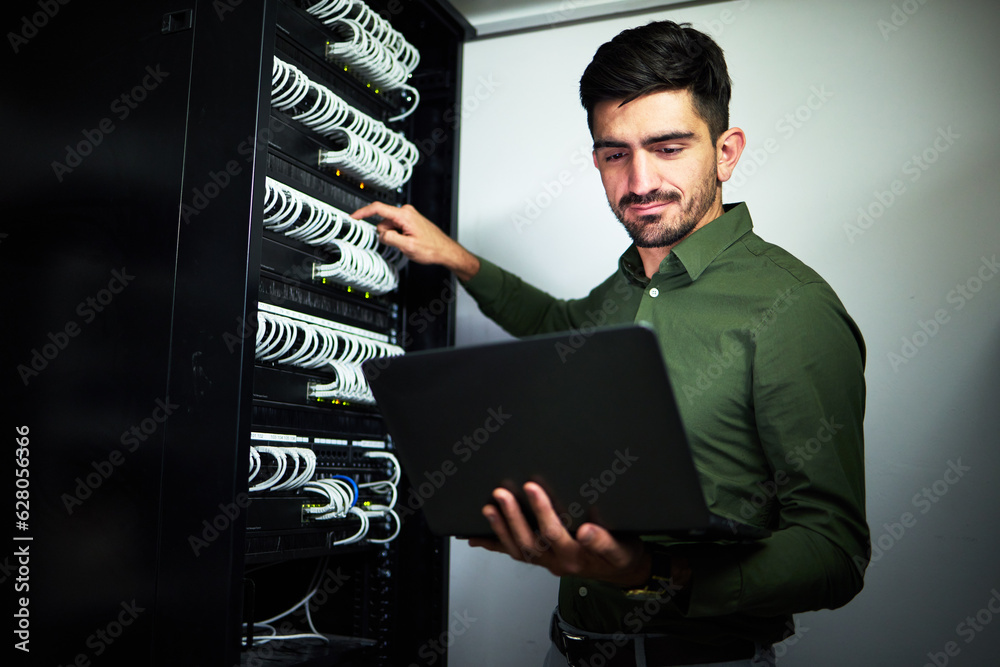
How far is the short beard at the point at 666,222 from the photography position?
1651mm

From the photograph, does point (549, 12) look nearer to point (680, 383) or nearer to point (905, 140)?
point (905, 140)

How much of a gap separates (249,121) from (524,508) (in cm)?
98

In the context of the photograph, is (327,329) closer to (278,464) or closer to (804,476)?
(278,464)

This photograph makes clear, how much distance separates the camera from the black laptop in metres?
0.98

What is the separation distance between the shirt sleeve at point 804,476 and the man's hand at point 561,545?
0.13m

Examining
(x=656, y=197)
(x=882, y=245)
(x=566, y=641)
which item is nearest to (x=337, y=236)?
(x=656, y=197)

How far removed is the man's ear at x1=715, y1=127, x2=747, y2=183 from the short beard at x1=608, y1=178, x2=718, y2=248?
71 mm

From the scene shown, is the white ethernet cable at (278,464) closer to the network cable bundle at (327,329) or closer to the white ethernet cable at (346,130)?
the network cable bundle at (327,329)

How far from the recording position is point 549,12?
8.10 ft

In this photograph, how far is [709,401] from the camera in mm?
1461

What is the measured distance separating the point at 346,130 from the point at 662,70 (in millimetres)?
763

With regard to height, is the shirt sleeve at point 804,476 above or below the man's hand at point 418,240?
below

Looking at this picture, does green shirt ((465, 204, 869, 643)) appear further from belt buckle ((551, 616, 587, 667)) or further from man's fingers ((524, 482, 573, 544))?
man's fingers ((524, 482, 573, 544))

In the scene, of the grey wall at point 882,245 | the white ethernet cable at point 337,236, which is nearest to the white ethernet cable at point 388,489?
the grey wall at point 882,245
